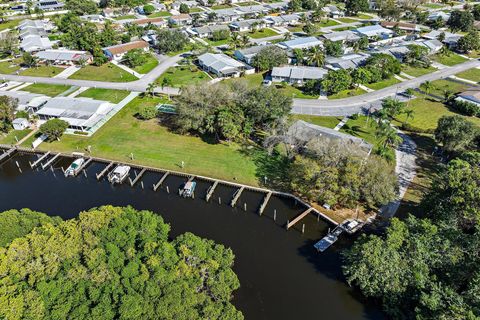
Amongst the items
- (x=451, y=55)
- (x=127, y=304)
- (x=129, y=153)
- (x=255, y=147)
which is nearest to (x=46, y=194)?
(x=129, y=153)

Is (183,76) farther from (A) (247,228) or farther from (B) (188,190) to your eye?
(A) (247,228)

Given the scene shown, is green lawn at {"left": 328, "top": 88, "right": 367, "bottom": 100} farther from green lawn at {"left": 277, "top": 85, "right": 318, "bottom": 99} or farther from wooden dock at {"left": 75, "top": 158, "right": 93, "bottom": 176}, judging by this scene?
wooden dock at {"left": 75, "top": 158, "right": 93, "bottom": 176}

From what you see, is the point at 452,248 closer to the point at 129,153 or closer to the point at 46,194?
the point at 129,153

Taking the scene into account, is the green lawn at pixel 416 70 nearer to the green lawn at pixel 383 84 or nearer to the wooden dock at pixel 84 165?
the green lawn at pixel 383 84

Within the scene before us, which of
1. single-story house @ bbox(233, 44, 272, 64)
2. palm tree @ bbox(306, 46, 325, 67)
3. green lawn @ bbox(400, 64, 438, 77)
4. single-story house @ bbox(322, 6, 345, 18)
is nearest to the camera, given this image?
palm tree @ bbox(306, 46, 325, 67)

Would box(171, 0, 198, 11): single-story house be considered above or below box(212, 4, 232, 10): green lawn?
above

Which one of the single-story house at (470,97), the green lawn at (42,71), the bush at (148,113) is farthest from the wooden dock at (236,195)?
the green lawn at (42,71)

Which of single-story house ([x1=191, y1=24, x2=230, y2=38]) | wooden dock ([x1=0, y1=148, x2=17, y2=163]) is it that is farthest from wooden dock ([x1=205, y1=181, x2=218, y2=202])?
single-story house ([x1=191, y1=24, x2=230, y2=38])

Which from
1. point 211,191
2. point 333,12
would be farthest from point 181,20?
point 211,191
